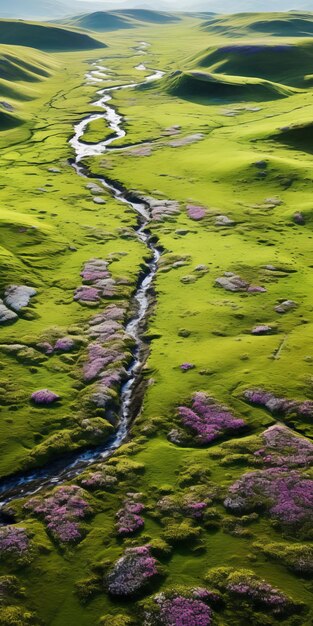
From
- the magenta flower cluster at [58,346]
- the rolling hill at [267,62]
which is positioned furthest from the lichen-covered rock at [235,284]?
the rolling hill at [267,62]

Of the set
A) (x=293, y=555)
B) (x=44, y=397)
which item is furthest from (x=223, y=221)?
(x=293, y=555)

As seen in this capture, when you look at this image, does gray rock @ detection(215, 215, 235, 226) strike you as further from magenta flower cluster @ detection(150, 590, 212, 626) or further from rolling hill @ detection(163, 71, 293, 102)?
rolling hill @ detection(163, 71, 293, 102)

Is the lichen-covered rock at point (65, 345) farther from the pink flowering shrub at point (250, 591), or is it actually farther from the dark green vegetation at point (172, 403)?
the pink flowering shrub at point (250, 591)

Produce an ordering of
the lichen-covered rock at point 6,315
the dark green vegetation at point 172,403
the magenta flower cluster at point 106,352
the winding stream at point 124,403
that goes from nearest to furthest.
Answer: the dark green vegetation at point 172,403 < the winding stream at point 124,403 < the magenta flower cluster at point 106,352 < the lichen-covered rock at point 6,315

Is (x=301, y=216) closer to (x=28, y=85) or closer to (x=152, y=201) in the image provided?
(x=152, y=201)

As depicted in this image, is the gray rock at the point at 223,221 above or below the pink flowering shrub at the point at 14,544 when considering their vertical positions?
below

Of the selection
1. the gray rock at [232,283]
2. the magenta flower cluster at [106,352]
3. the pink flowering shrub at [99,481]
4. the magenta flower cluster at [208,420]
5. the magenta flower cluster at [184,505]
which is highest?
the magenta flower cluster at [184,505]

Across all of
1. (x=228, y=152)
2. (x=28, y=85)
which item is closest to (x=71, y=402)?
(x=228, y=152)
